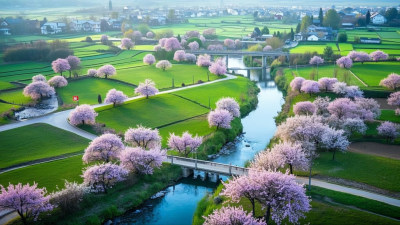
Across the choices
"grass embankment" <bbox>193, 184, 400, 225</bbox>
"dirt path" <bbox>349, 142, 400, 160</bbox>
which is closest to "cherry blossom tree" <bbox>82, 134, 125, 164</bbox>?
"grass embankment" <bbox>193, 184, 400, 225</bbox>

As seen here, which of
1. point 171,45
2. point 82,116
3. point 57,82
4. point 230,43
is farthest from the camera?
point 230,43

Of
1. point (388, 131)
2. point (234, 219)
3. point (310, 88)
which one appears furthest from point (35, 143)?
point (310, 88)

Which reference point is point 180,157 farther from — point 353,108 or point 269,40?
point 269,40

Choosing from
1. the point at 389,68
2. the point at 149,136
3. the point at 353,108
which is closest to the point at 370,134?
the point at 353,108

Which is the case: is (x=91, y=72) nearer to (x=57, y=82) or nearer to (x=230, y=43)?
(x=57, y=82)

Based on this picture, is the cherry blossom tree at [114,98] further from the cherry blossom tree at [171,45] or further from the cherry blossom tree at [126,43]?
the cherry blossom tree at [126,43]
